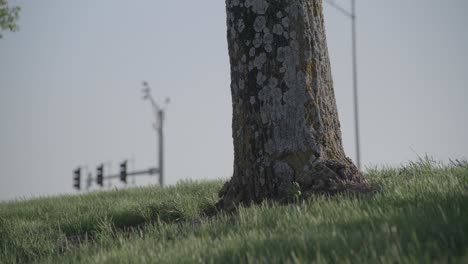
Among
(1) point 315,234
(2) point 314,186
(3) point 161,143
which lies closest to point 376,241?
(1) point 315,234

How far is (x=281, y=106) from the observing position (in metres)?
6.17

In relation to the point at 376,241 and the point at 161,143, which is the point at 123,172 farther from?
the point at 376,241

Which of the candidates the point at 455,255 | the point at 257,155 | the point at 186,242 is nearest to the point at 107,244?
the point at 186,242

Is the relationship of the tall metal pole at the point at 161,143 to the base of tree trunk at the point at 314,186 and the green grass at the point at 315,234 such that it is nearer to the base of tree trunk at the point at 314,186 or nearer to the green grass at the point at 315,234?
the green grass at the point at 315,234

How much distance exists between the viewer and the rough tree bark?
20.0 feet

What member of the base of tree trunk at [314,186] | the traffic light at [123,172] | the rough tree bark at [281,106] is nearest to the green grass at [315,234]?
the base of tree trunk at [314,186]

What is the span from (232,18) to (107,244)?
3053 millimetres

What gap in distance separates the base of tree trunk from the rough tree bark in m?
0.01

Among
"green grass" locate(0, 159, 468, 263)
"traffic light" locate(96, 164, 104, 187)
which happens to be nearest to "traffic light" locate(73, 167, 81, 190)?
"traffic light" locate(96, 164, 104, 187)

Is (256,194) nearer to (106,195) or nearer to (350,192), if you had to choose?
(350,192)

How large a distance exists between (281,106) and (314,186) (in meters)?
1.00

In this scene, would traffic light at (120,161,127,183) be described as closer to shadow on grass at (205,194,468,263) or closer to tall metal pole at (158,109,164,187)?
tall metal pole at (158,109,164,187)

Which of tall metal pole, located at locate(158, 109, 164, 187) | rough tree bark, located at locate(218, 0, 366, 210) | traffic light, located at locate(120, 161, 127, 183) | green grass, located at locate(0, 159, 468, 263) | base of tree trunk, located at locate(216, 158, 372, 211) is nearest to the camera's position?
green grass, located at locate(0, 159, 468, 263)

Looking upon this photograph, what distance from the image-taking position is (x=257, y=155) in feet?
20.5
